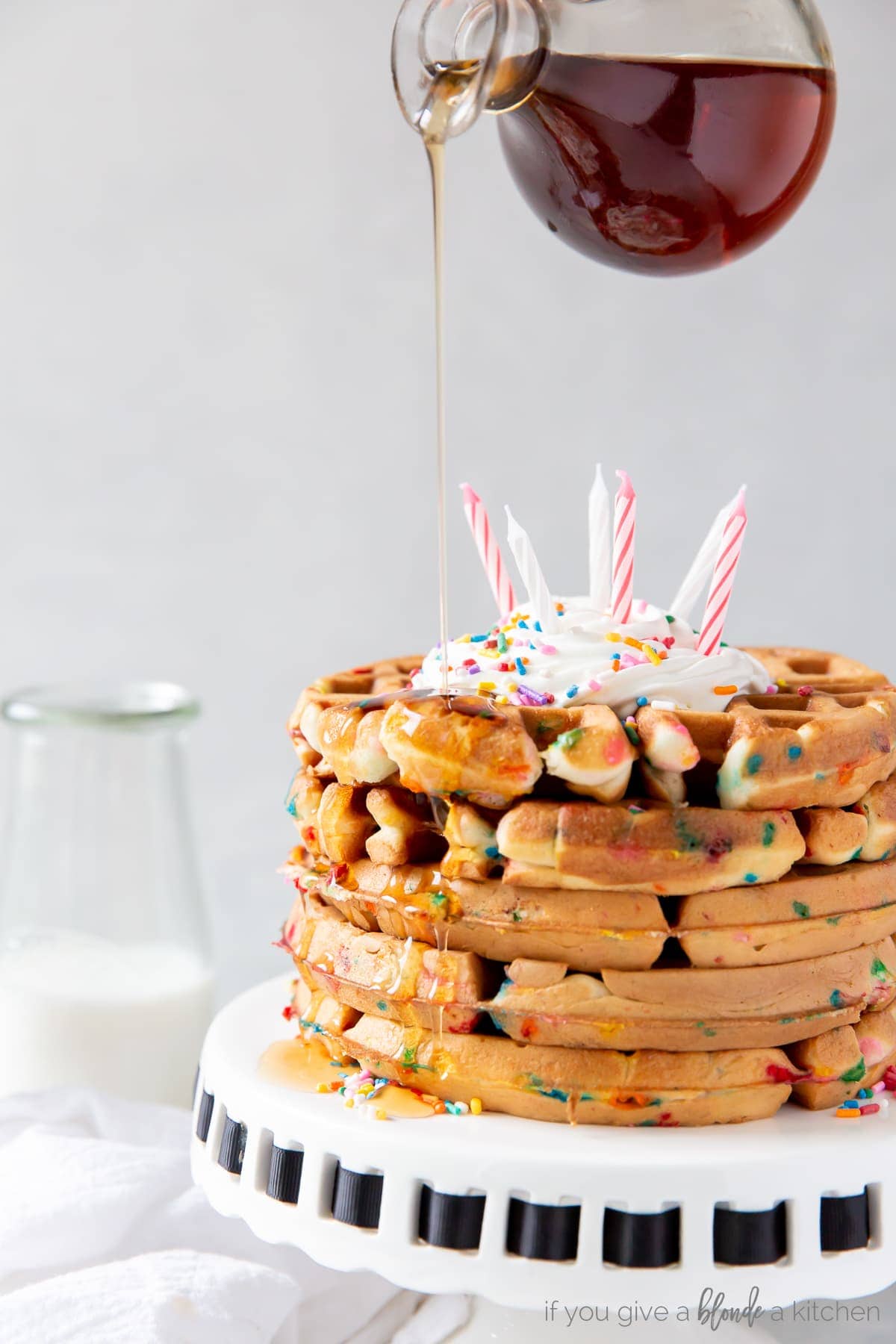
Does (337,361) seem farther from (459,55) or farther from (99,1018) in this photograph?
(459,55)

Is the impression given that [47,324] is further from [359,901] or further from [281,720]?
[359,901]

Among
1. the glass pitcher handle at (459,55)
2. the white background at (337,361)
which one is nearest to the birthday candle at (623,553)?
the glass pitcher handle at (459,55)

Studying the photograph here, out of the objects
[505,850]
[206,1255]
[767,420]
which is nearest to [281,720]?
[767,420]

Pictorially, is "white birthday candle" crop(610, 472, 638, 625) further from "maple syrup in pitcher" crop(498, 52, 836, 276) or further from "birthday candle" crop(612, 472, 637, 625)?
"maple syrup in pitcher" crop(498, 52, 836, 276)

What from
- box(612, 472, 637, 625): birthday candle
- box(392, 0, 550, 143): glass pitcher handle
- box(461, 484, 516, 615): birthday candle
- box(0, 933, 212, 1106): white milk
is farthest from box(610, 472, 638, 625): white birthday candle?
box(0, 933, 212, 1106): white milk

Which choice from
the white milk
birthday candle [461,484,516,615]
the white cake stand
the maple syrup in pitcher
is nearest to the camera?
the white cake stand

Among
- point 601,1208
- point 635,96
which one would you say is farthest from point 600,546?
point 601,1208
